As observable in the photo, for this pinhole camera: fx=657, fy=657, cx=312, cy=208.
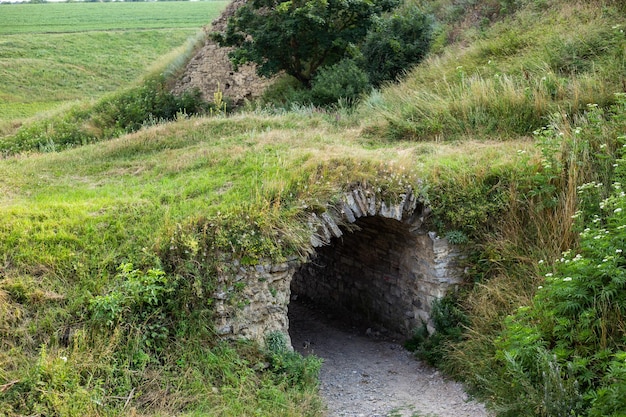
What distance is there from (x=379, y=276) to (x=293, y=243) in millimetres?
2601

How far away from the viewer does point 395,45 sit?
15.7 m

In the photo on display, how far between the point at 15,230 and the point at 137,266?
1582mm

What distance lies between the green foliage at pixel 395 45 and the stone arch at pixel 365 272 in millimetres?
6182

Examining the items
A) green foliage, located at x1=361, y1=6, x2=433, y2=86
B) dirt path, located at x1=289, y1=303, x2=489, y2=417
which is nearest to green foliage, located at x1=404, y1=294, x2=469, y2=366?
dirt path, located at x1=289, y1=303, x2=489, y2=417

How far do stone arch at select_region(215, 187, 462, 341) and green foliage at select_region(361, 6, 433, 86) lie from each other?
6.18m

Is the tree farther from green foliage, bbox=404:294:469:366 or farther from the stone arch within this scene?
green foliage, bbox=404:294:469:366

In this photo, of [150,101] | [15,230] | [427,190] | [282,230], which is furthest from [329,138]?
[150,101]

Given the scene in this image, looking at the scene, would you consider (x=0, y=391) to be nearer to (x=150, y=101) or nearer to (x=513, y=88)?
(x=513, y=88)

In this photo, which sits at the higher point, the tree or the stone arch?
the tree

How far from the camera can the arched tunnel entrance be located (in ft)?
30.2

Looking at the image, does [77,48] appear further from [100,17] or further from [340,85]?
[340,85]

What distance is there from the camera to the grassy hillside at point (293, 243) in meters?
A: 6.49

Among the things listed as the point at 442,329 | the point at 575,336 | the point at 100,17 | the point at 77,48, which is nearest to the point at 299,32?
the point at 442,329

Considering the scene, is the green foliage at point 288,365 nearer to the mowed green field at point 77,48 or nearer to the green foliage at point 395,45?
the green foliage at point 395,45
